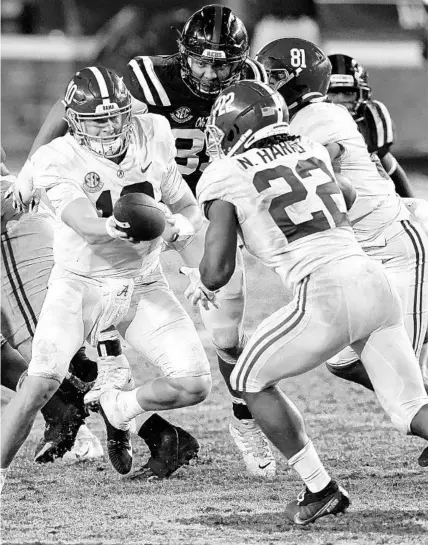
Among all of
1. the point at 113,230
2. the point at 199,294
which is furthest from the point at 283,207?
the point at 113,230

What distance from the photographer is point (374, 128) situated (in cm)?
536

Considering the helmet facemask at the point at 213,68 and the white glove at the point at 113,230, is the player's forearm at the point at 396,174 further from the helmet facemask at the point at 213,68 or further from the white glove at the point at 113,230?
the white glove at the point at 113,230

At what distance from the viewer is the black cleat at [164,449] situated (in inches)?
171

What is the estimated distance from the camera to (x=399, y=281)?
15.2 ft

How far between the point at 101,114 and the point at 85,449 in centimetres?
150

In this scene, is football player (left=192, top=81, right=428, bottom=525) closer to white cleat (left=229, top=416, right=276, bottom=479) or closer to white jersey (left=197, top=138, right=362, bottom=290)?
white jersey (left=197, top=138, right=362, bottom=290)

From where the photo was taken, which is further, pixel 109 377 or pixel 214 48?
pixel 214 48

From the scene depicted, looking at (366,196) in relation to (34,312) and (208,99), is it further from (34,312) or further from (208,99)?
(34,312)

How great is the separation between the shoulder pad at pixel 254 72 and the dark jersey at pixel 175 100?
22 cm

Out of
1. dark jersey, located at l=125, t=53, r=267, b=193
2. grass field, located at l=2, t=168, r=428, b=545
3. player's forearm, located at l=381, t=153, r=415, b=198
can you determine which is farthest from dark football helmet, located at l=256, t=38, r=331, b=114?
grass field, located at l=2, t=168, r=428, b=545

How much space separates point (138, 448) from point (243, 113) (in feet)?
5.79

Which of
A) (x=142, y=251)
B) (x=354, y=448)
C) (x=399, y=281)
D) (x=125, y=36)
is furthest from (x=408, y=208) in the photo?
(x=125, y=36)

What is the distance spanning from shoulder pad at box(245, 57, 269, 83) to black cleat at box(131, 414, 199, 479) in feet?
4.89

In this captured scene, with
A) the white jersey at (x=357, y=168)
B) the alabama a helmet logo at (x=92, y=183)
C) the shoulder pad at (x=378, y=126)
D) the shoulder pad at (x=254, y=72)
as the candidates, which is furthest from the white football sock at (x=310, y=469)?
the shoulder pad at (x=378, y=126)
